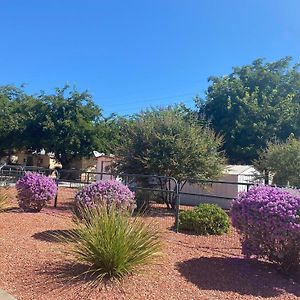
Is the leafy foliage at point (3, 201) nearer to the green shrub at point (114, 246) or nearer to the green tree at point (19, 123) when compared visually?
the green shrub at point (114, 246)

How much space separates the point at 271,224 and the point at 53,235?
4.32 meters

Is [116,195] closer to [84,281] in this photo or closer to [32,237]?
[32,237]

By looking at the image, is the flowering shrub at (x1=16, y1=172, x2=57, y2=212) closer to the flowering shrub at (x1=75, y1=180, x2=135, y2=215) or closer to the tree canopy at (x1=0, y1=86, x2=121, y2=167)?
the flowering shrub at (x1=75, y1=180, x2=135, y2=215)

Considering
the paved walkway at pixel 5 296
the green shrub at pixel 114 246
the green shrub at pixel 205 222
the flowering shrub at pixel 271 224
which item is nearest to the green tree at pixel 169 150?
the green shrub at pixel 205 222

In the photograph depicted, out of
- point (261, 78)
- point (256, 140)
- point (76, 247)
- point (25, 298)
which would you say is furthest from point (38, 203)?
point (261, 78)

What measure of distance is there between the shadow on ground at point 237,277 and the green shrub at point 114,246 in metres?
0.62

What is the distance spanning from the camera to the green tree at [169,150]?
15.0 metres

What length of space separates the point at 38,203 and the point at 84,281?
7.11 m

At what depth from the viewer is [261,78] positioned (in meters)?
34.4

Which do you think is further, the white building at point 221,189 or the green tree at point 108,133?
the green tree at point 108,133

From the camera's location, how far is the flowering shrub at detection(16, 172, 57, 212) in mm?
11656

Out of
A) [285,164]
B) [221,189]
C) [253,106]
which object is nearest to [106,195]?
[285,164]

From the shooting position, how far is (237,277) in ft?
18.4

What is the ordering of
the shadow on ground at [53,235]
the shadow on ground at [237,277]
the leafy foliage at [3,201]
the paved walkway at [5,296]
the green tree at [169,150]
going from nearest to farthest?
1. the paved walkway at [5,296]
2. the shadow on ground at [237,277]
3. the shadow on ground at [53,235]
4. the leafy foliage at [3,201]
5. the green tree at [169,150]
